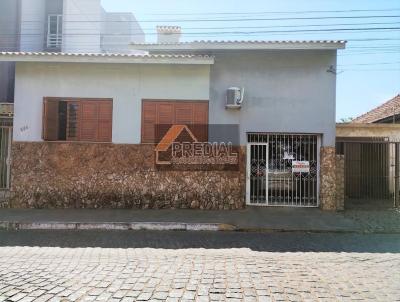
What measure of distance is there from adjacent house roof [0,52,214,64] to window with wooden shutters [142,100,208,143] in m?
1.24

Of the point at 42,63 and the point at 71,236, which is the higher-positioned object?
the point at 42,63

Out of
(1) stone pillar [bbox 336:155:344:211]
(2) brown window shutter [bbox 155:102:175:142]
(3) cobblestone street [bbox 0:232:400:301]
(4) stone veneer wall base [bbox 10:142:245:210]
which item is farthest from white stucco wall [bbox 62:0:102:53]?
(3) cobblestone street [bbox 0:232:400:301]

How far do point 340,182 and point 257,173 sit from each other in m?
2.50

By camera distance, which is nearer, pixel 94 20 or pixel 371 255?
pixel 371 255

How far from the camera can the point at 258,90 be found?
1190 centimetres

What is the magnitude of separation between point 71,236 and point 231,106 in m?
5.84

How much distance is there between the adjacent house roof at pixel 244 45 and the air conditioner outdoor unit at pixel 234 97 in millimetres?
1242

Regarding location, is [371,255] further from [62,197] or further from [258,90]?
[62,197]

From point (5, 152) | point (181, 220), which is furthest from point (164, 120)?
point (5, 152)

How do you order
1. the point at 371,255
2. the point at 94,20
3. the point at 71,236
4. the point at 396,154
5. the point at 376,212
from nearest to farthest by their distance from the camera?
the point at 371,255, the point at 71,236, the point at 376,212, the point at 396,154, the point at 94,20

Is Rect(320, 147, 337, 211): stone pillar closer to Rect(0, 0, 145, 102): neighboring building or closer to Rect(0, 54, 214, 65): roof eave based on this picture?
Rect(0, 54, 214, 65): roof eave

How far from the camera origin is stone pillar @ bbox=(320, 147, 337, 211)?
11.7m

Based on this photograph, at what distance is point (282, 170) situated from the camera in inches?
479

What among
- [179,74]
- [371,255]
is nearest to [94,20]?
[179,74]
